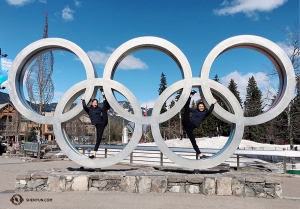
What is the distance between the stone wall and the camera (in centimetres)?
780

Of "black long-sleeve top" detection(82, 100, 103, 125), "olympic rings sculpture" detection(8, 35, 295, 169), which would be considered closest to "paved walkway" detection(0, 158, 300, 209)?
"olympic rings sculpture" detection(8, 35, 295, 169)

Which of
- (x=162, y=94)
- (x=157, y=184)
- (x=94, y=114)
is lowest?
(x=157, y=184)

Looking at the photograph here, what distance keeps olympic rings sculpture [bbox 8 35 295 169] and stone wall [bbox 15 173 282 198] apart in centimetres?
76

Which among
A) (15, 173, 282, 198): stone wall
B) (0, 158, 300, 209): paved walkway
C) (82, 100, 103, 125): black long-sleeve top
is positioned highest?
(82, 100, 103, 125): black long-sleeve top

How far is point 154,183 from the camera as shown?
8.01 meters

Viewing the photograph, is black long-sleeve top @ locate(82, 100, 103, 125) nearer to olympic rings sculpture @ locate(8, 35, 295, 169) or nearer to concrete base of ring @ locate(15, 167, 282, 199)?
olympic rings sculpture @ locate(8, 35, 295, 169)

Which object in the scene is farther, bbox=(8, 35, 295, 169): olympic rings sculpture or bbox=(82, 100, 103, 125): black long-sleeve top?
bbox=(82, 100, 103, 125): black long-sleeve top

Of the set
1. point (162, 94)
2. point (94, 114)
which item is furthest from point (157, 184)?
point (94, 114)

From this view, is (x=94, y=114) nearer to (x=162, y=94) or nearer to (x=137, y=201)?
(x=162, y=94)

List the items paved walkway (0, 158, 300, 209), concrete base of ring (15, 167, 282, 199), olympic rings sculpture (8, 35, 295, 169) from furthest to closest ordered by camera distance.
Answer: olympic rings sculpture (8, 35, 295, 169) → concrete base of ring (15, 167, 282, 199) → paved walkway (0, 158, 300, 209)

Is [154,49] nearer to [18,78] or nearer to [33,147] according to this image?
[18,78]

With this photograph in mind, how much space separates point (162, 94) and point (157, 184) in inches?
115

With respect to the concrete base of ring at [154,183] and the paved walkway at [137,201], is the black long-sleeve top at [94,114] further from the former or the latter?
the paved walkway at [137,201]

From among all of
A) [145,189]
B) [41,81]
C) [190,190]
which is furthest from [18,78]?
[41,81]
